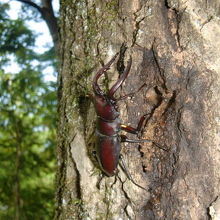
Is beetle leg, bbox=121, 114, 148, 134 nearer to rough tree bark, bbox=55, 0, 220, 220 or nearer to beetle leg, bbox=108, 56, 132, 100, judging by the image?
rough tree bark, bbox=55, 0, 220, 220

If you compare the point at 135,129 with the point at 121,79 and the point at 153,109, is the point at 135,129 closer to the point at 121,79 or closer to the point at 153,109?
the point at 153,109

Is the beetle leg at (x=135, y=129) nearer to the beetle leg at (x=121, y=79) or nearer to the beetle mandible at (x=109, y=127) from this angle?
the beetle mandible at (x=109, y=127)

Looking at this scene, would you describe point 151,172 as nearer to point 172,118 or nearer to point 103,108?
point 172,118

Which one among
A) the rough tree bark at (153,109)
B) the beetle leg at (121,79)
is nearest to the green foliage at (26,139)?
the rough tree bark at (153,109)

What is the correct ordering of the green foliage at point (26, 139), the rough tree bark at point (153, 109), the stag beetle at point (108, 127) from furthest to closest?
the green foliage at point (26, 139) → the stag beetle at point (108, 127) → the rough tree bark at point (153, 109)

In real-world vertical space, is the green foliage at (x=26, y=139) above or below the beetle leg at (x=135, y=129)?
above

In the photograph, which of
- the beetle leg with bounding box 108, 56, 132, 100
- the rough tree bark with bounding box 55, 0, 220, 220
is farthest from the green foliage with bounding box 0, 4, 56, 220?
the beetle leg with bounding box 108, 56, 132, 100

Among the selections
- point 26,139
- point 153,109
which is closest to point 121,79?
point 153,109

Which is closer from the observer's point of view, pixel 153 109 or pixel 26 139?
pixel 153 109
